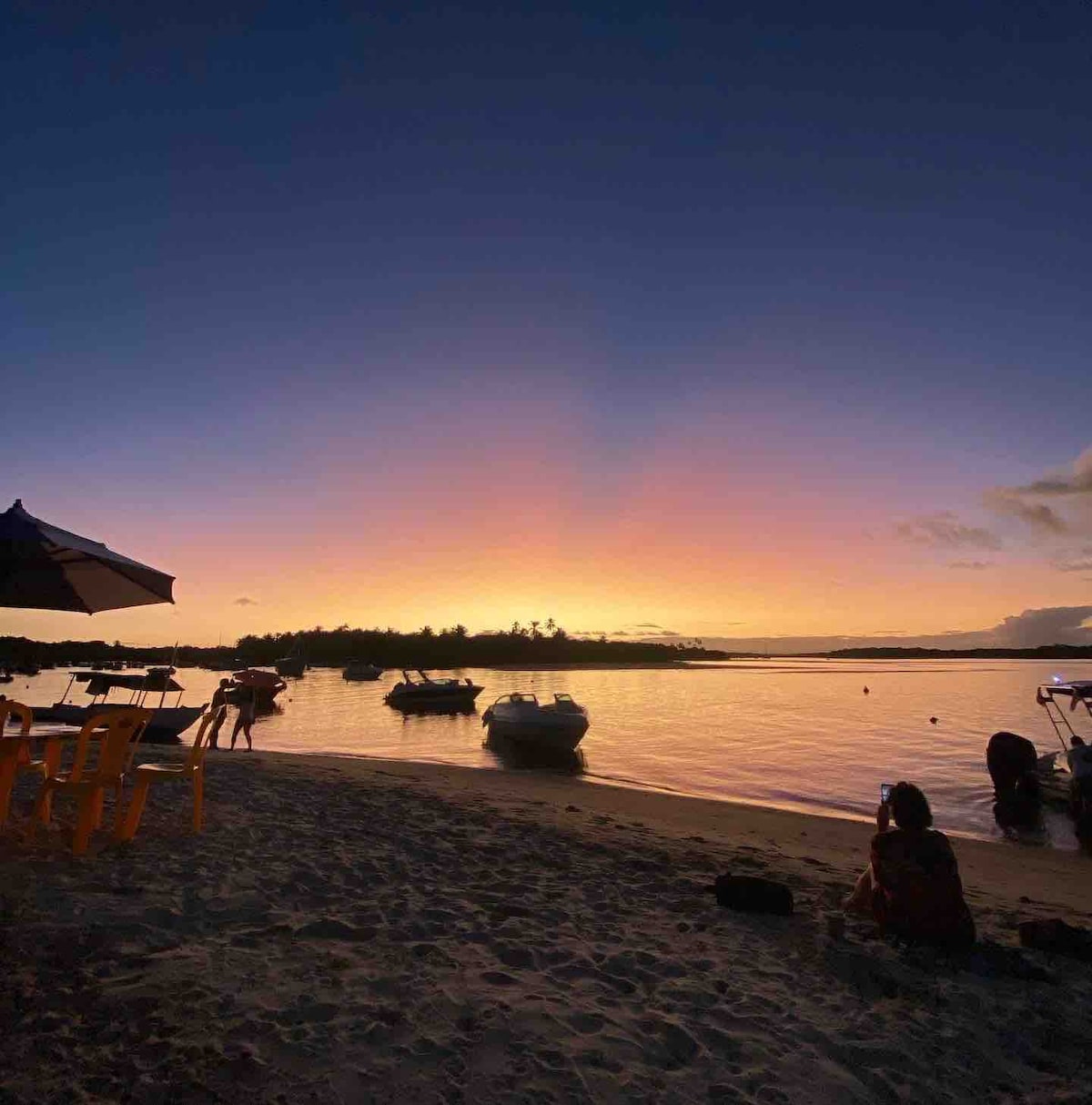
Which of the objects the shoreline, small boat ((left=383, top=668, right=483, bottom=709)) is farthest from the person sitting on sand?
small boat ((left=383, top=668, right=483, bottom=709))

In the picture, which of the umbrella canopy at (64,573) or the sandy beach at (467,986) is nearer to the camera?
the sandy beach at (467,986)

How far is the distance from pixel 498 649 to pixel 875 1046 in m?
142

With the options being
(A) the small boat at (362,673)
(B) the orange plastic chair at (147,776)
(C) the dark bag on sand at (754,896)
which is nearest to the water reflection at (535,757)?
(B) the orange plastic chair at (147,776)

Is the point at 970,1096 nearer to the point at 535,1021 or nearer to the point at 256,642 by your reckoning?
the point at 535,1021

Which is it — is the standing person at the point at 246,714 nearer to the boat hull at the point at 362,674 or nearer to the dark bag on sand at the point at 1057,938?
the dark bag on sand at the point at 1057,938

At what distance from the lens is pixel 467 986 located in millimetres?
4746

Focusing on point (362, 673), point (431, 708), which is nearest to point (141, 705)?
point (431, 708)

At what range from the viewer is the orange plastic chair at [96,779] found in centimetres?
685

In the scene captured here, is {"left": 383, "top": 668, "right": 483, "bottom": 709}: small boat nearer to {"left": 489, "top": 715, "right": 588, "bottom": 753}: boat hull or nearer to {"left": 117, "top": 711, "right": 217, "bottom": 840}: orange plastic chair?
{"left": 489, "top": 715, "right": 588, "bottom": 753}: boat hull

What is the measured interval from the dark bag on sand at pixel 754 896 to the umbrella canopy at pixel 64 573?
743 cm

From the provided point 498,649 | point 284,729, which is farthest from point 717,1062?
point 498,649

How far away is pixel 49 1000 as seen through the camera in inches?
157

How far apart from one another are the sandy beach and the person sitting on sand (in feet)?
0.77

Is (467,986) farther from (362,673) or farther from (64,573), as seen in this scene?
(362,673)
